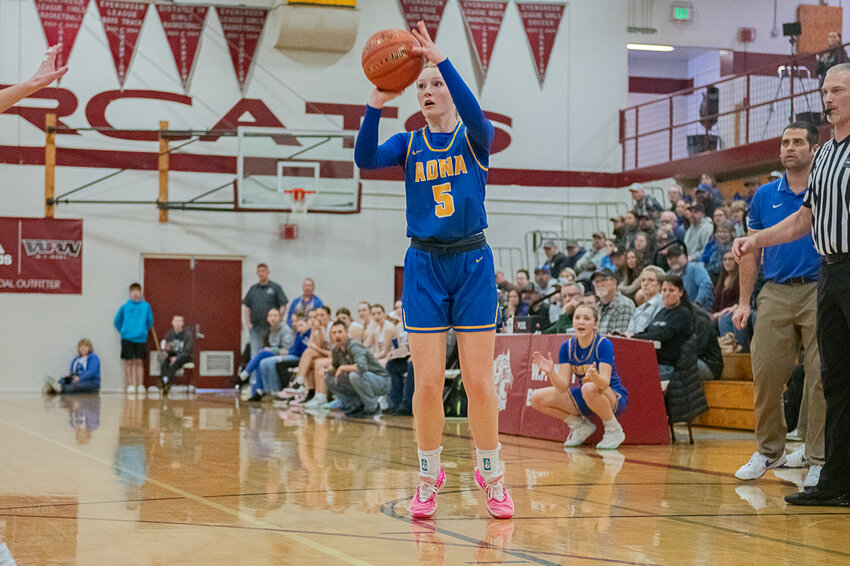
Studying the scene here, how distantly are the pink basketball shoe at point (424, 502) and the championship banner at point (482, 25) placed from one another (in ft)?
51.1

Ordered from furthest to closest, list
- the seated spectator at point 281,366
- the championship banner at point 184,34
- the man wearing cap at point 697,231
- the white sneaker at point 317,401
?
the championship banner at point 184,34
the seated spectator at point 281,366
the man wearing cap at point 697,231
the white sneaker at point 317,401

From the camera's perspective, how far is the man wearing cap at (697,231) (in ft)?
47.1

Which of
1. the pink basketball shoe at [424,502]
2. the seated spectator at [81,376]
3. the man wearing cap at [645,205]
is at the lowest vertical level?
the seated spectator at [81,376]

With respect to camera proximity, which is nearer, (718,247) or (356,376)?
(356,376)

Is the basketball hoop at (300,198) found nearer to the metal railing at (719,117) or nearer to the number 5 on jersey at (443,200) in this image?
the metal railing at (719,117)

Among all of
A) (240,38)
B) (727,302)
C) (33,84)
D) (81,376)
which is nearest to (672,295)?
(727,302)

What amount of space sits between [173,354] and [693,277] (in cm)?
928

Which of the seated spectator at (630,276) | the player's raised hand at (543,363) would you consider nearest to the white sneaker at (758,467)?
the player's raised hand at (543,363)

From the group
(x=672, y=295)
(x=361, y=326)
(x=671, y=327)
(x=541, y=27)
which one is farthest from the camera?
(x=541, y=27)

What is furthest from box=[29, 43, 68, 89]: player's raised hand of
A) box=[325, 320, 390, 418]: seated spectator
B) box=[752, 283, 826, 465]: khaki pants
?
box=[325, 320, 390, 418]: seated spectator

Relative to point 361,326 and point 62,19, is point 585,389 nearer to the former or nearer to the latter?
point 361,326

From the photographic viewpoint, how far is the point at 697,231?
47.7ft

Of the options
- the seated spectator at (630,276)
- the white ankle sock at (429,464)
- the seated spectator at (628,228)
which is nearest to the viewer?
the white ankle sock at (429,464)

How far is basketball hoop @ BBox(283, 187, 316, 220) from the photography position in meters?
16.5
